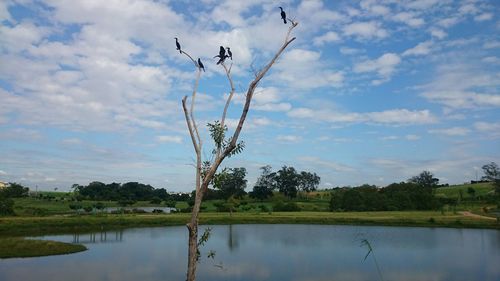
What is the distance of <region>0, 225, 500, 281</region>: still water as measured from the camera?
3472 cm

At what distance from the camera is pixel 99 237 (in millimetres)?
59094

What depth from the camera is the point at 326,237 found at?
6044cm

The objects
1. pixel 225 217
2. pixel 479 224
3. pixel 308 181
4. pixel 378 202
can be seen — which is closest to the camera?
pixel 479 224

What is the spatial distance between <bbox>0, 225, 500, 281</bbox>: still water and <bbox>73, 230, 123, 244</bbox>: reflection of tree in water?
12 centimetres

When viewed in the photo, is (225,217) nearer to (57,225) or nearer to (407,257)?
(57,225)

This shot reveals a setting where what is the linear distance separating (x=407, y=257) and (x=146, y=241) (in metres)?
30.0

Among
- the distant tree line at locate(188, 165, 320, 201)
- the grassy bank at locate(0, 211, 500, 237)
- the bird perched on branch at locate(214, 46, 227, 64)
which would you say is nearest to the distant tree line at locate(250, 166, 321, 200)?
the distant tree line at locate(188, 165, 320, 201)

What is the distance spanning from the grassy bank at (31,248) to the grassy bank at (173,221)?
523 inches

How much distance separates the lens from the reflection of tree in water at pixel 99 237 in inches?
2167

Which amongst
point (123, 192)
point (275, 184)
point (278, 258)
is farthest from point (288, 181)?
point (278, 258)

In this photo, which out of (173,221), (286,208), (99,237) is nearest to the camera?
(99,237)

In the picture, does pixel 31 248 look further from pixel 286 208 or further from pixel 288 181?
pixel 288 181

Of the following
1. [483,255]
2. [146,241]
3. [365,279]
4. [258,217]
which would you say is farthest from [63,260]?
[258,217]

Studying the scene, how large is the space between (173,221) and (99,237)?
66.4 ft
